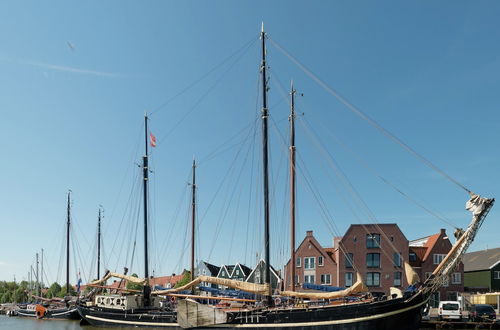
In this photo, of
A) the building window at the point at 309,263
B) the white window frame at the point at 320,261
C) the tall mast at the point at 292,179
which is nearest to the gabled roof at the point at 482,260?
the white window frame at the point at 320,261

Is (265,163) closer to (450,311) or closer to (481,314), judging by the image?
(450,311)

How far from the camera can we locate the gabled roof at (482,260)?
68312 mm

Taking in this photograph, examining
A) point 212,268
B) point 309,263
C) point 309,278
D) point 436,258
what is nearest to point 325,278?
point 309,278

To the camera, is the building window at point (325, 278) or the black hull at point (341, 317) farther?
the building window at point (325, 278)

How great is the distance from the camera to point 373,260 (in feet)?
201

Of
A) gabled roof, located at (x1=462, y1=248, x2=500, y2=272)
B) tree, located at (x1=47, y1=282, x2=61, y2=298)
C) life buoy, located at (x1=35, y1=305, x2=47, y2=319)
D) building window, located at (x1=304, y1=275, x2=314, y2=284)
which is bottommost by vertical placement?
tree, located at (x1=47, y1=282, x2=61, y2=298)

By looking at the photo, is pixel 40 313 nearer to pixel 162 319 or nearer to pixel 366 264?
pixel 162 319

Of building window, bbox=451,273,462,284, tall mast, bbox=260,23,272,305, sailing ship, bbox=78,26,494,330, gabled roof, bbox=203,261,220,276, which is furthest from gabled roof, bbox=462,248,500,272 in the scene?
tall mast, bbox=260,23,272,305

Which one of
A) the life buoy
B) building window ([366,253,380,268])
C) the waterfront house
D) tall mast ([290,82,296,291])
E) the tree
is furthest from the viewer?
the tree

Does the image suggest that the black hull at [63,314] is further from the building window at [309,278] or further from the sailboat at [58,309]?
the building window at [309,278]

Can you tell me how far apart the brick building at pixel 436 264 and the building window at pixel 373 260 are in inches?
209

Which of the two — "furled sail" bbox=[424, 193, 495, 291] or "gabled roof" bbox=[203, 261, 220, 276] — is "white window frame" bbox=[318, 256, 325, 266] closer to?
"gabled roof" bbox=[203, 261, 220, 276]

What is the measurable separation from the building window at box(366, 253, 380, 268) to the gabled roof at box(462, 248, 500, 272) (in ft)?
65.2

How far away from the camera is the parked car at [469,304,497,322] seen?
138ft
